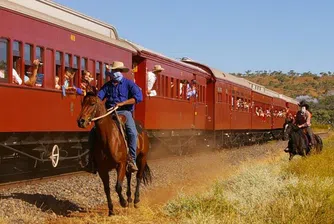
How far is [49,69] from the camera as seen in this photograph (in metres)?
13.5

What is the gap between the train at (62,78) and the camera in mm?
12227

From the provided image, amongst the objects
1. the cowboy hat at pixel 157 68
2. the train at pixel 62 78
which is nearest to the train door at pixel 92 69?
the train at pixel 62 78

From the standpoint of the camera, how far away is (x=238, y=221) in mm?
7398

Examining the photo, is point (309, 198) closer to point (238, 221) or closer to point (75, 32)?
point (238, 221)

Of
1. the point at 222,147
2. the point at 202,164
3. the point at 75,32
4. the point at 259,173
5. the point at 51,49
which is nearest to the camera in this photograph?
the point at 259,173

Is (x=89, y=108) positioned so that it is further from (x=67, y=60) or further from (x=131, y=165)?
(x=67, y=60)

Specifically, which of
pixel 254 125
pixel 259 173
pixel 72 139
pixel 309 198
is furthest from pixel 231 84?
pixel 309 198

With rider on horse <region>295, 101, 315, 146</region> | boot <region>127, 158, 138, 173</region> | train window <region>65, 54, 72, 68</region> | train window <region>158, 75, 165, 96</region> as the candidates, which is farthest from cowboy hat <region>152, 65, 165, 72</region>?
boot <region>127, 158, 138, 173</region>

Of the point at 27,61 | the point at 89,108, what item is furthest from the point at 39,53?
the point at 89,108

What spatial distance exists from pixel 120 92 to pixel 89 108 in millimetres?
952

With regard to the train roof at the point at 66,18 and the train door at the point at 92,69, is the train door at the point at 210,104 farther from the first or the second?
the train door at the point at 92,69

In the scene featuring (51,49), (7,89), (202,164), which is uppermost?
(51,49)

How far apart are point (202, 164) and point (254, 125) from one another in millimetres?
18481

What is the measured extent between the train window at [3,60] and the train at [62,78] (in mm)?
19
